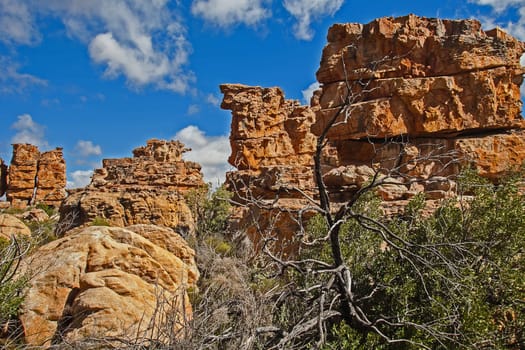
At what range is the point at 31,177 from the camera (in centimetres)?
3631

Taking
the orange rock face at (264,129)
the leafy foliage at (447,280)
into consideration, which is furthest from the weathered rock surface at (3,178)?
the leafy foliage at (447,280)

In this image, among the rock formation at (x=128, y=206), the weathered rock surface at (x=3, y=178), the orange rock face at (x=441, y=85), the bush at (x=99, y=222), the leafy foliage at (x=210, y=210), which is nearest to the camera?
the bush at (x=99, y=222)

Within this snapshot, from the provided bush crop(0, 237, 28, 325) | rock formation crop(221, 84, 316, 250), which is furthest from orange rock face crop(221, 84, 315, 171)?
bush crop(0, 237, 28, 325)

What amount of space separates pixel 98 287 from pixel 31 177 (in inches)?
1382

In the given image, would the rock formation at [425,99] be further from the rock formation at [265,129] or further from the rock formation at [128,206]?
the rock formation at [265,129]

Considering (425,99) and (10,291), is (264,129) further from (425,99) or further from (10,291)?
(10,291)

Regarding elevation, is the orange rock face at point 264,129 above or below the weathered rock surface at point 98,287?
above

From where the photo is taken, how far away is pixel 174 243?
952 cm

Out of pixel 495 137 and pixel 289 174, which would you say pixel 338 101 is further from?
pixel 495 137

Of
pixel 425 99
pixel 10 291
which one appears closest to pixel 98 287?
pixel 10 291

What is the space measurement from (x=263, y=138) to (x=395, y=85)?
1223cm

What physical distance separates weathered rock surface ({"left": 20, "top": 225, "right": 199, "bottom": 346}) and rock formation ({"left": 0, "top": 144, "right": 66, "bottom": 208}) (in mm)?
31286

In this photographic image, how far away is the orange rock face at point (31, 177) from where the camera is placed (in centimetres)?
3597

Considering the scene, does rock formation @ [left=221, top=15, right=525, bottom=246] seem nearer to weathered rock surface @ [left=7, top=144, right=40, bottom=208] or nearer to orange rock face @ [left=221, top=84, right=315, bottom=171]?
orange rock face @ [left=221, top=84, right=315, bottom=171]
